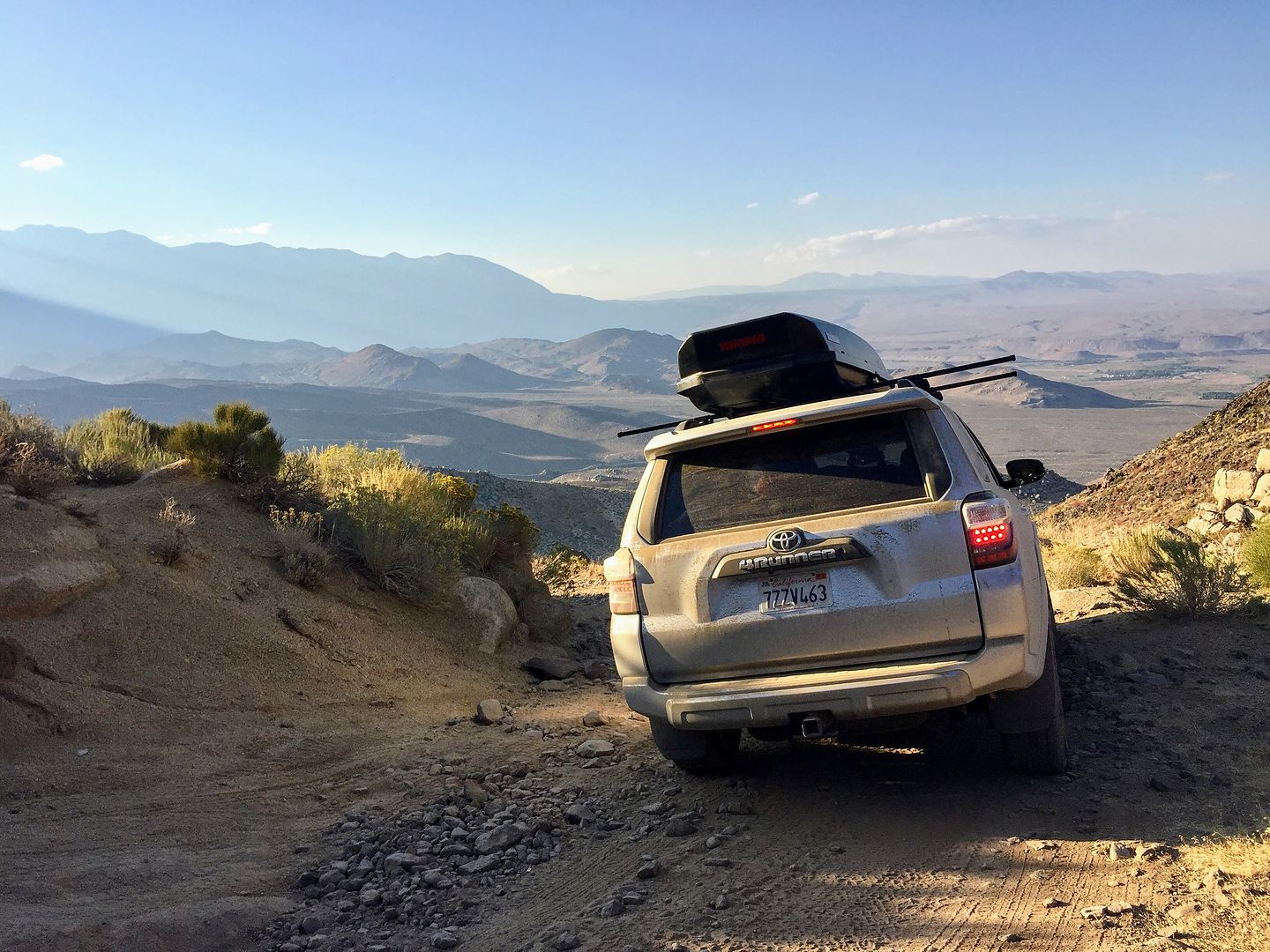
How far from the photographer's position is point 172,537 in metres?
8.66

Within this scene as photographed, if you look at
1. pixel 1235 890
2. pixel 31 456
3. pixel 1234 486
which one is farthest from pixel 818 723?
pixel 1234 486

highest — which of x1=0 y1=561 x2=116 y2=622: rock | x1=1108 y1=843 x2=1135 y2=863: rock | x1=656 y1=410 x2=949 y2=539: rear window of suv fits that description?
x1=656 y1=410 x2=949 y2=539: rear window of suv

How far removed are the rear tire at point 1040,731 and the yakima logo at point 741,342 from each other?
7.36 feet

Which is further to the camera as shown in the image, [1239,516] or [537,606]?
[1239,516]

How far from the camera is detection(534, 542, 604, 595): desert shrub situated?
1284 centimetres

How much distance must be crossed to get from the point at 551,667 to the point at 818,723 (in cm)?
545

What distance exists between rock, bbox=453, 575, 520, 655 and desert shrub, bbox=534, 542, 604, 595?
1.22 meters

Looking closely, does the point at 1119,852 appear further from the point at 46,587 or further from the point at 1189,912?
the point at 46,587

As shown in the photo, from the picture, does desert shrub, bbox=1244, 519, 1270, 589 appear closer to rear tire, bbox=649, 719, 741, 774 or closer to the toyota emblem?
rear tire, bbox=649, 719, 741, 774

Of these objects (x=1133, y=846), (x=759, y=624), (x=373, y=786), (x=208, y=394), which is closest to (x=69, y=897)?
(x=373, y=786)

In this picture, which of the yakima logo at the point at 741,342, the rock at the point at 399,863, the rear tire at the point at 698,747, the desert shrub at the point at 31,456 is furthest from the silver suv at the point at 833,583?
the desert shrub at the point at 31,456

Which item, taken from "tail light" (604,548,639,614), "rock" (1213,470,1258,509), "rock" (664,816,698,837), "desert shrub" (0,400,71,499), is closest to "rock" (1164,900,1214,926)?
"rock" (664,816,698,837)

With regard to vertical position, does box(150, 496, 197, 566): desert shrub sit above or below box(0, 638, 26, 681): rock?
above

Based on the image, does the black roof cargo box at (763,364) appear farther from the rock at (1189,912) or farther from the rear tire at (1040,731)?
the rock at (1189,912)
